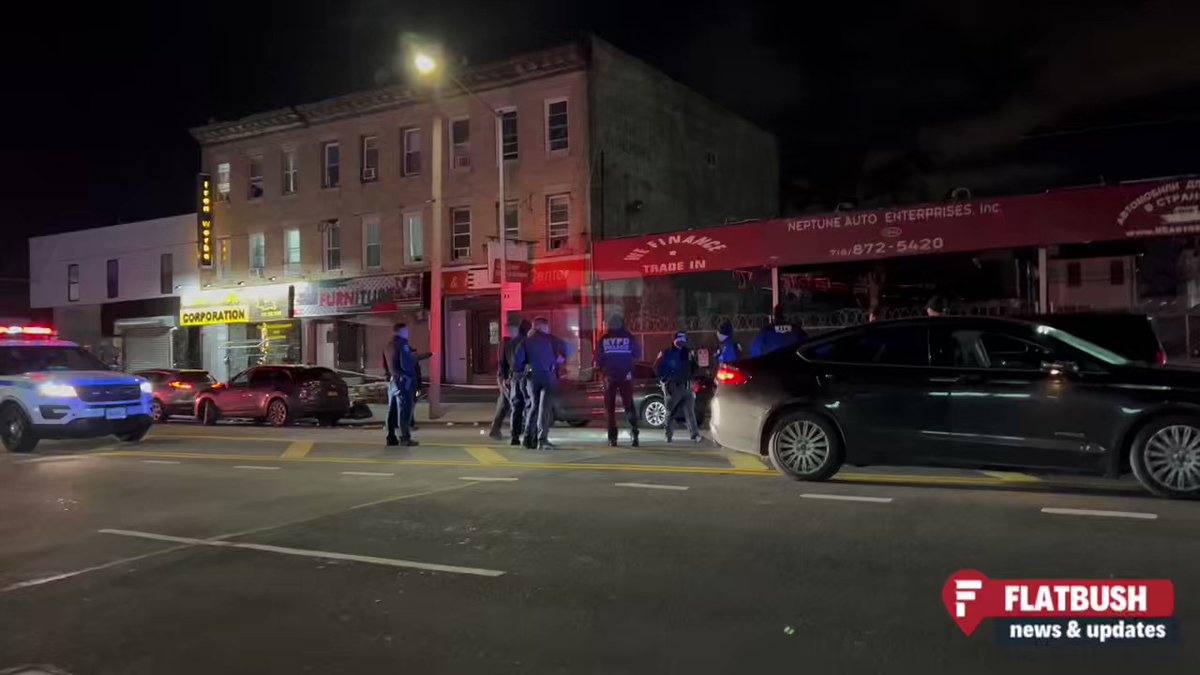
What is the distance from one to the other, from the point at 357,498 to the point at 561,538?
2.82 m

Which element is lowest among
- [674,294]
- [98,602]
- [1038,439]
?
[98,602]

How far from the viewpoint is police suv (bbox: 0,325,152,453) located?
13.3 meters

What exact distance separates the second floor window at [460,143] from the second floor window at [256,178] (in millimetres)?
8907

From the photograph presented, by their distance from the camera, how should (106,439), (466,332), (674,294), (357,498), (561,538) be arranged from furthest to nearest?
(466,332) → (674,294) → (106,439) → (357,498) → (561,538)

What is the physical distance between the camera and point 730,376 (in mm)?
9117

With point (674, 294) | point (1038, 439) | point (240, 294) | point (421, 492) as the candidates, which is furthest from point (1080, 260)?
point (240, 294)

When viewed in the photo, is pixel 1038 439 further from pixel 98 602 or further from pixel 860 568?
pixel 98 602

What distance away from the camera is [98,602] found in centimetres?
525

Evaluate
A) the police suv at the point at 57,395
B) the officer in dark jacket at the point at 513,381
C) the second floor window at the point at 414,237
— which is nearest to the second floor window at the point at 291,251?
the second floor window at the point at 414,237

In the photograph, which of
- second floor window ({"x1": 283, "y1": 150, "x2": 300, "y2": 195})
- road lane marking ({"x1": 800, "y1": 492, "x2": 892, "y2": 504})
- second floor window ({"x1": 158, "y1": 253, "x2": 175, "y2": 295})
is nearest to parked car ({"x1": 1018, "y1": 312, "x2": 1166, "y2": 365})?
road lane marking ({"x1": 800, "y1": 492, "x2": 892, "y2": 504})

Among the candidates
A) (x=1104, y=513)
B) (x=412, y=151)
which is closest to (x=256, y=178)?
(x=412, y=151)

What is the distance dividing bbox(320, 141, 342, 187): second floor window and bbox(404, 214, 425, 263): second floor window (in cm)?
369

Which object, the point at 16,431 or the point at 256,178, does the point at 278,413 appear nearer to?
the point at 16,431

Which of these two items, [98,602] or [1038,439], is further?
[1038,439]
